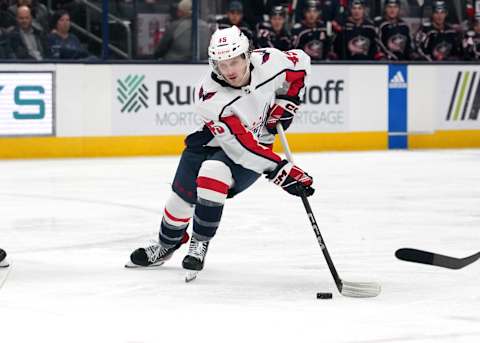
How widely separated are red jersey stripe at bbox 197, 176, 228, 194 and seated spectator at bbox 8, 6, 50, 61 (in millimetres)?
6278

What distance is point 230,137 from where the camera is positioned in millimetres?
4488

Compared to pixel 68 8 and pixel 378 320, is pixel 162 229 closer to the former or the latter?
pixel 378 320

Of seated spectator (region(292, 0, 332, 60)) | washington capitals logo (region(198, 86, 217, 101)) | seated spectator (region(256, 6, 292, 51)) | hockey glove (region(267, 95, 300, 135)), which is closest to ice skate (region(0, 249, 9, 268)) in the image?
washington capitals logo (region(198, 86, 217, 101))

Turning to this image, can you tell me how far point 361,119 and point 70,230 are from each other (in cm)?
596

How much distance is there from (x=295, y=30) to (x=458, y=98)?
186cm

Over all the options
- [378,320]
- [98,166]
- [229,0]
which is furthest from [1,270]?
[229,0]

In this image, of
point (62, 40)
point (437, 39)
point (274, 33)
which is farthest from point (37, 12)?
point (437, 39)

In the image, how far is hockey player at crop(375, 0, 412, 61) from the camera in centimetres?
1196

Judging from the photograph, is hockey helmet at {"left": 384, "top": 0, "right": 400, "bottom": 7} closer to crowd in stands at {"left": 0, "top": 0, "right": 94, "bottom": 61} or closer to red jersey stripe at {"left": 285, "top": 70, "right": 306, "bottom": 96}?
crowd in stands at {"left": 0, "top": 0, "right": 94, "bottom": 61}

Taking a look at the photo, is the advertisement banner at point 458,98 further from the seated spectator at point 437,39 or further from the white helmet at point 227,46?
the white helmet at point 227,46

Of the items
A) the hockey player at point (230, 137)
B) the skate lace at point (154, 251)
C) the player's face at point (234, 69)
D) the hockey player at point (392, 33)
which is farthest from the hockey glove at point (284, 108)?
the hockey player at point (392, 33)

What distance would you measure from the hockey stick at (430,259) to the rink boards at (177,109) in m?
6.46

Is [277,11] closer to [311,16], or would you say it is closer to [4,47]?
[311,16]

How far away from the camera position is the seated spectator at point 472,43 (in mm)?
12375
